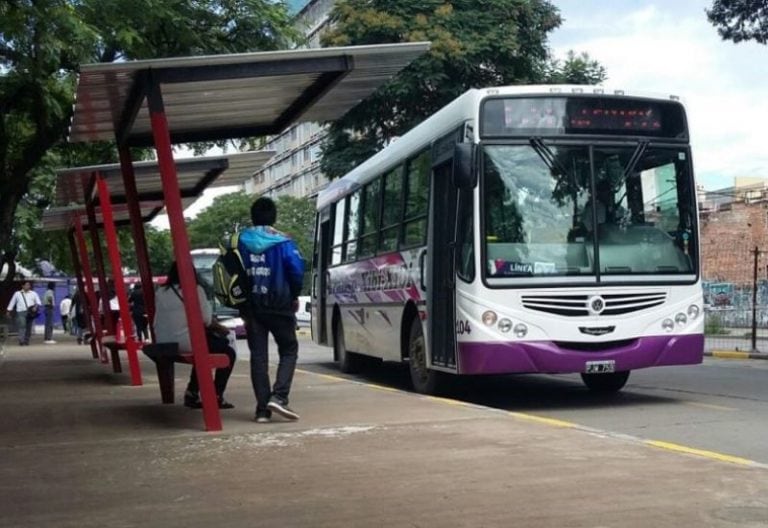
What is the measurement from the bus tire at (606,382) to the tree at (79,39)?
6898 mm

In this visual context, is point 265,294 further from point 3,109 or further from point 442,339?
point 3,109

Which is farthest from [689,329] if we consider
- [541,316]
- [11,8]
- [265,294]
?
[11,8]

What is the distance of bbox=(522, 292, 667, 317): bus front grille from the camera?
388 inches

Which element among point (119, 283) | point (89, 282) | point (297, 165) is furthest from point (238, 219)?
point (119, 283)

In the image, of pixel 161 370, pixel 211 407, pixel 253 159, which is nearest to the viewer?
pixel 211 407

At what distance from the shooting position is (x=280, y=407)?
8086 millimetres

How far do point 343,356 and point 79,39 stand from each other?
7.26m

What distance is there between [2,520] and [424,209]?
23.5 feet

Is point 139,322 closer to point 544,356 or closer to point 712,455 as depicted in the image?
point 544,356

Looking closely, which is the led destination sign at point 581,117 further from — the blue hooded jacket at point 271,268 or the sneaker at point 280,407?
the sneaker at point 280,407

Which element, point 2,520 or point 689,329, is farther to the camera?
point 689,329

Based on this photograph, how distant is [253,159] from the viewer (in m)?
13.1

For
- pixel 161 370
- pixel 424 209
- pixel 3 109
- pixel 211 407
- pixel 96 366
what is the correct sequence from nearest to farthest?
1. pixel 211 407
2. pixel 161 370
3. pixel 424 209
4. pixel 3 109
5. pixel 96 366

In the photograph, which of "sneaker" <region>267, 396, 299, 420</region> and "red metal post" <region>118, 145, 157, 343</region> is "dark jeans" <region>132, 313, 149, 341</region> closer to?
"red metal post" <region>118, 145, 157, 343</region>
